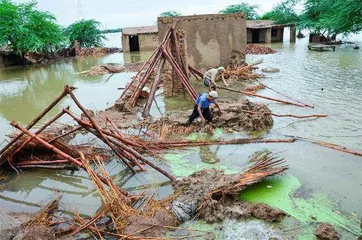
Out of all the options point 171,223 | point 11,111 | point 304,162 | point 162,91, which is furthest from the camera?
point 162,91

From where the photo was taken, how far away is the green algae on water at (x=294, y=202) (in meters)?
4.62

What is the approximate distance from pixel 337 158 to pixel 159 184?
3.88 metres

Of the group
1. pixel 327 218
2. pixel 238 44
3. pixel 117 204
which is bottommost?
pixel 327 218

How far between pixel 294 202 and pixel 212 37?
11.7 m

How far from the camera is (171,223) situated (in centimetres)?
459

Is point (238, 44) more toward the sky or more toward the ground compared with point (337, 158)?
more toward the sky

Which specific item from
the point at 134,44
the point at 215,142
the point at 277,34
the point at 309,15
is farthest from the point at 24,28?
the point at 309,15

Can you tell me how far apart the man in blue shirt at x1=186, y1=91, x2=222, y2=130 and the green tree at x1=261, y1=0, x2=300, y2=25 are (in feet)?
95.3

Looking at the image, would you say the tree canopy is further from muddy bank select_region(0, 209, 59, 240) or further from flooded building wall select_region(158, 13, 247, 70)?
muddy bank select_region(0, 209, 59, 240)

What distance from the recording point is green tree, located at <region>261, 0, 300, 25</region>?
3350cm

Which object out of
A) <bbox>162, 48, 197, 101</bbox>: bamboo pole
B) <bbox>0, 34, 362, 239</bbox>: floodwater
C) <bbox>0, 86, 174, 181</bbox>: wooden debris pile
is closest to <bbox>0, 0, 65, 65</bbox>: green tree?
<bbox>0, 34, 362, 239</bbox>: floodwater

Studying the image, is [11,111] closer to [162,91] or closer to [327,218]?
[162,91]

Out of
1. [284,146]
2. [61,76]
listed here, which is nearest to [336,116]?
[284,146]

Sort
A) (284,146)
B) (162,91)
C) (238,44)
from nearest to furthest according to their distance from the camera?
(284,146), (162,91), (238,44)
